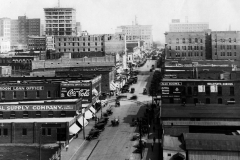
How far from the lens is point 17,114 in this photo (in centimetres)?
6312

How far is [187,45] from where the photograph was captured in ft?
421

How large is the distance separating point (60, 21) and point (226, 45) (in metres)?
103

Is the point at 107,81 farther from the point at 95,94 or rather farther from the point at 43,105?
the point at 43,105

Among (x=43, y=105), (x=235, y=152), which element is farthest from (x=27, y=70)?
(x=235, y=152)

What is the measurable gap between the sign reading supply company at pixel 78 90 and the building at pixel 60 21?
125 m

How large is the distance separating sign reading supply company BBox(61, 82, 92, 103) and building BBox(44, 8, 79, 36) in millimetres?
124995

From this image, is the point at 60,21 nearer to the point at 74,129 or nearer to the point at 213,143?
the point at 74,129

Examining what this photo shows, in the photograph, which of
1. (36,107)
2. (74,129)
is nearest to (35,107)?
(36,107)

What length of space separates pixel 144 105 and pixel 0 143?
38451 mm

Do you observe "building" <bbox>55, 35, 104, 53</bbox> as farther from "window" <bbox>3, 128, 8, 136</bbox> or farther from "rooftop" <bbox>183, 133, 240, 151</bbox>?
"rooftop" <bbox>183, 133, 240, 151</bbox>

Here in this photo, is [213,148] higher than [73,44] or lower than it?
lower

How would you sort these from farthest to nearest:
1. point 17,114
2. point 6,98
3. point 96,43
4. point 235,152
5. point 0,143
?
point 96,43, point 6,98, point 17,114, point 0,143, point 235,152

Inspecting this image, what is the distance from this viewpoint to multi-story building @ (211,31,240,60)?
125 meters

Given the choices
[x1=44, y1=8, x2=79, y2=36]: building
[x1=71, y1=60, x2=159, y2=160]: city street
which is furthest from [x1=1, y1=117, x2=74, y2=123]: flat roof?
[x1=44, y1=8, x2=79, y2=36]: building
